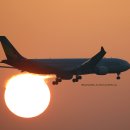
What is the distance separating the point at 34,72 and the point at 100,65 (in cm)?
1766

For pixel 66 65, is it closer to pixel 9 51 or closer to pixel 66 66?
pixel 66 66

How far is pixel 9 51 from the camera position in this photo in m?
107

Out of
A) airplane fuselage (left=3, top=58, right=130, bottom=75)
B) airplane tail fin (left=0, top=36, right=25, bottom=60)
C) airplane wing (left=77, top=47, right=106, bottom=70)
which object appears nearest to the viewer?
airplane tail fin (left=0, top=36, right=25, bottom=60)

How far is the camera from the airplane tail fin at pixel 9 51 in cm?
10675

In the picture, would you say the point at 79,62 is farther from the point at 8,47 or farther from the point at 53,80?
the point at 8,47

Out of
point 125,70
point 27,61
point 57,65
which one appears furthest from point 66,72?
point 125,70

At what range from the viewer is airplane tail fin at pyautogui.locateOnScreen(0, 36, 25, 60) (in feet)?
350

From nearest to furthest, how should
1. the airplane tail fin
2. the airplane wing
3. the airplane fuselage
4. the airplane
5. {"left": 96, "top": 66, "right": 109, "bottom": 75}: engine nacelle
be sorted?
the airplane tail fin < the airplane < the airplane fuselage < the airplane wing < {"left": 96, "top": 66, "right": 109, "bottom": 75}: engine nacelle

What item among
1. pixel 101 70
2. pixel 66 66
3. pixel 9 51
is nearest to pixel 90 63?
pixel 101 70

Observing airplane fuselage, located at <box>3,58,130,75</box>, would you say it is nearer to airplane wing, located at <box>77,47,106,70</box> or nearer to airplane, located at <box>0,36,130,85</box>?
airplane, located at <box>0,36,130,85</box>

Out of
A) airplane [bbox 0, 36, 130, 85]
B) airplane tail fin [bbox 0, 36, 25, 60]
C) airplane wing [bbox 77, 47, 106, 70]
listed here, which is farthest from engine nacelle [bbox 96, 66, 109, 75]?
airplane tail fin [bbox 0, 36, 25, 60]

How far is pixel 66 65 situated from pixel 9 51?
15.0 meters

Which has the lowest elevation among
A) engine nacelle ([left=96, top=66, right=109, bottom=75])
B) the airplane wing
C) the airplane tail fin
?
engine nacelle ([left=96, top=66, right=109, bottom=75])

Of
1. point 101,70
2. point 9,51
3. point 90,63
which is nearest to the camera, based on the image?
point 9,51
